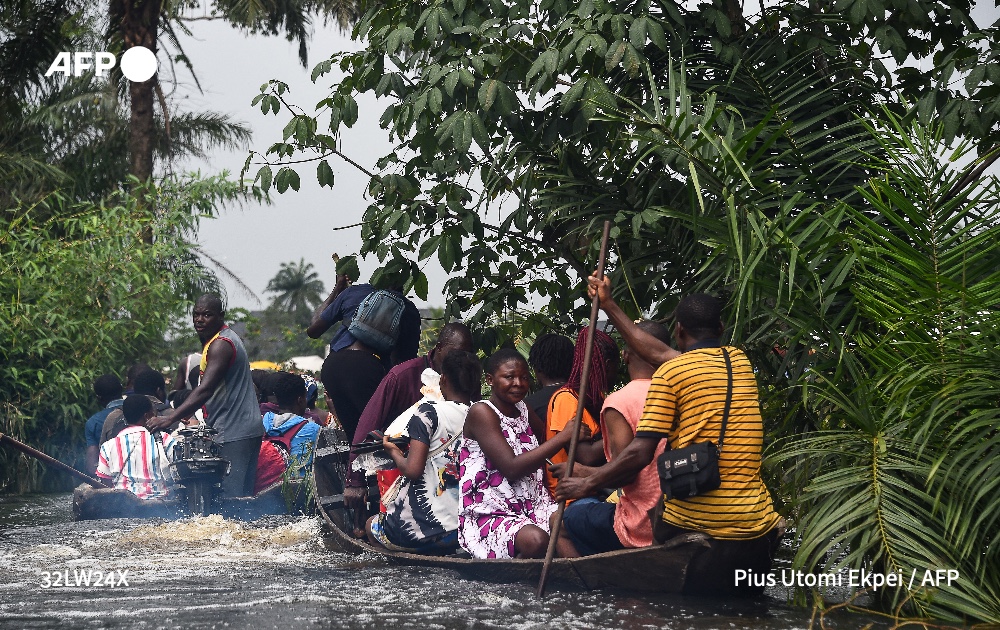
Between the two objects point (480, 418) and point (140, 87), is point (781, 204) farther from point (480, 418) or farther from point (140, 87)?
point (140, 87)

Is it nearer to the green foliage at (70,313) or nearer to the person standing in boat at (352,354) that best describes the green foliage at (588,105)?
the person standing in boat at (352,354)

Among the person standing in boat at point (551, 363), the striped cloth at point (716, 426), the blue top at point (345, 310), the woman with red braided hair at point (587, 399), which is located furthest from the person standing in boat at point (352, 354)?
the striped cloth at point (716, 426)

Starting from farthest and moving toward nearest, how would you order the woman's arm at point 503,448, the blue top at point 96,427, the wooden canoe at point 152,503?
the blue top at point 96,427 → the wooden canoe at point 152,503 → the woman's arm at point 503,448

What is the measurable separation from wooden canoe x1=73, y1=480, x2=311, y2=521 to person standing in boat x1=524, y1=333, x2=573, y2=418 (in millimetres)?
3885

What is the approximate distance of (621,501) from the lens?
6785 millimetres

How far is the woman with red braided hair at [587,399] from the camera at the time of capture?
23.5ft

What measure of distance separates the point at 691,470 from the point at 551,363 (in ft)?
6.11

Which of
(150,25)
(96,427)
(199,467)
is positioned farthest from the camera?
(150,25)

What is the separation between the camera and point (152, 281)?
1628 cm

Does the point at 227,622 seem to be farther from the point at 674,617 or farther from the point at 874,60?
the point at 874,60

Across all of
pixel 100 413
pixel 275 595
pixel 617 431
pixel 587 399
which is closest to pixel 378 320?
pixel 587 399

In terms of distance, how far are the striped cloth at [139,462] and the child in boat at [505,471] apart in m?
4.77

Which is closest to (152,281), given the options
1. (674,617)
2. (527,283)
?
(527,283)

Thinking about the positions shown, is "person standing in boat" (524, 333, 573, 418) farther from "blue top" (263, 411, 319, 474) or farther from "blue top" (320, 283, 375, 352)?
"blue top" (263, 411, 319, 474)
